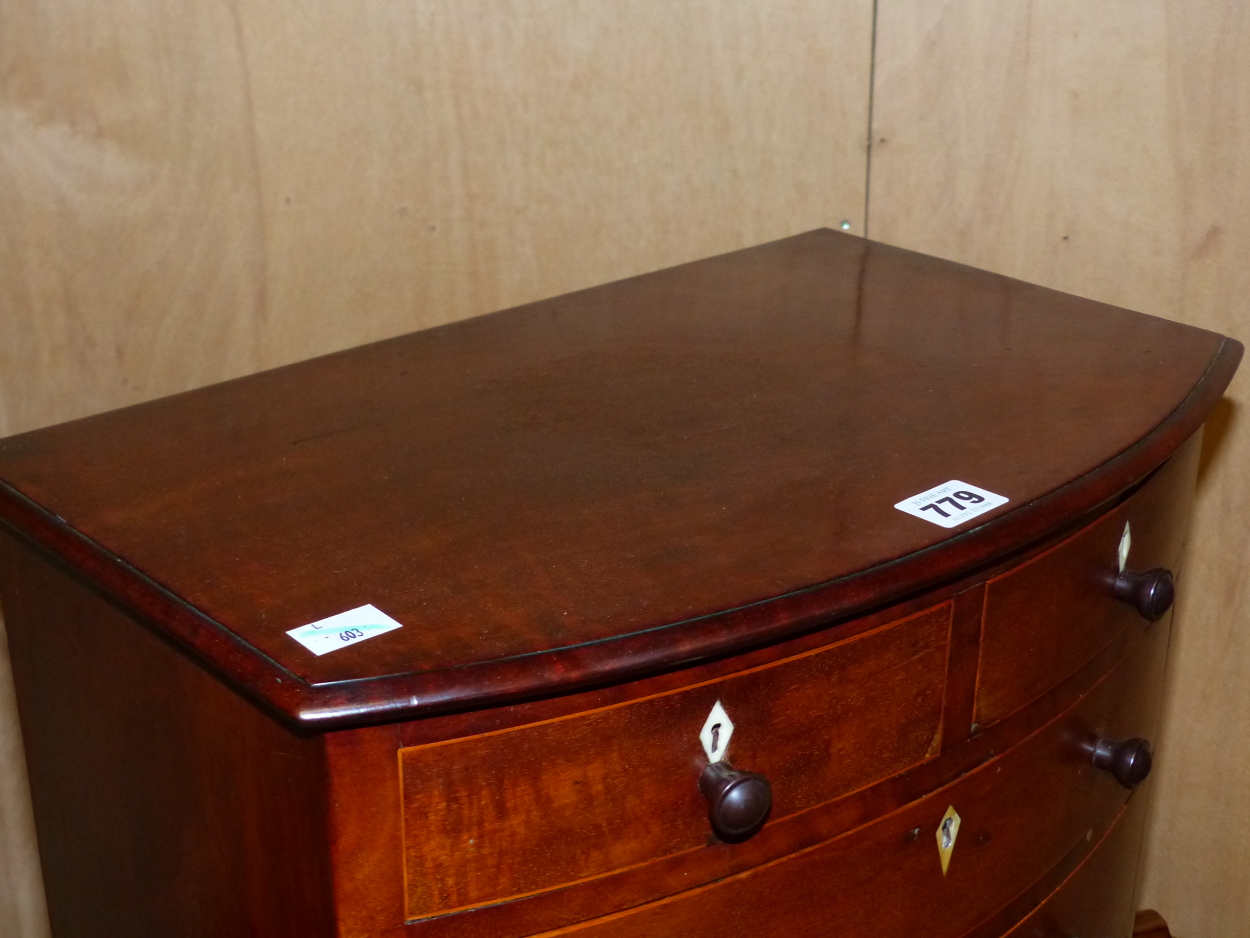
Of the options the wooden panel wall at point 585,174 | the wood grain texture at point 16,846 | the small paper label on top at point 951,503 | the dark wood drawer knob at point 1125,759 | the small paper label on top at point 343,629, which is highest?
the wooden panel wall at point 585,174

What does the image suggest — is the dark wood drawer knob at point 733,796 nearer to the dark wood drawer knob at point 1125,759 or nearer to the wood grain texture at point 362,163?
the dark wood drawer knob at point 1125,759

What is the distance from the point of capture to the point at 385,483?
1.07 meters

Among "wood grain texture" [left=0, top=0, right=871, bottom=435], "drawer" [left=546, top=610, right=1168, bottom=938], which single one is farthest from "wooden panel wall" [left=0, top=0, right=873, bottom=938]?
"drawer" [left=546, top=610, right=1168, bottom=938]

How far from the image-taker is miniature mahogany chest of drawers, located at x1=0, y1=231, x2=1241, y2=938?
88 cm

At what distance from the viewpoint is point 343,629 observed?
0.88 m

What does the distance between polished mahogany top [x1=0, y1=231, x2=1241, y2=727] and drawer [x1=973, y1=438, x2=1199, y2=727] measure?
55 mm

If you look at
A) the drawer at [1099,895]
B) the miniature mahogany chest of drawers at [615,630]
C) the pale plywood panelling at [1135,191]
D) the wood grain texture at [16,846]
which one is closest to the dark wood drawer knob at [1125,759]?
the miniature mahogany chest of drawers at [615,630]

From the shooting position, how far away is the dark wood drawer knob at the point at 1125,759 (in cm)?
120

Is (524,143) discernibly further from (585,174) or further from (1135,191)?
(1135,191)

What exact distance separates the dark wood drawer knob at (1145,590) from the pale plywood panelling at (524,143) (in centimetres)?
73

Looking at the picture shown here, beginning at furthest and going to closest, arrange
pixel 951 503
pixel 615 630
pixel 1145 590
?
1. pixel 1145 590
2. pixel 951 503
3. pixel 615 630

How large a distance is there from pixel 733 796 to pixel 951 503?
0.26 m

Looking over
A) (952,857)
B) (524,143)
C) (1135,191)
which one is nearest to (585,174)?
(524,143)

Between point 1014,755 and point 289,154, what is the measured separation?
0.87 m
